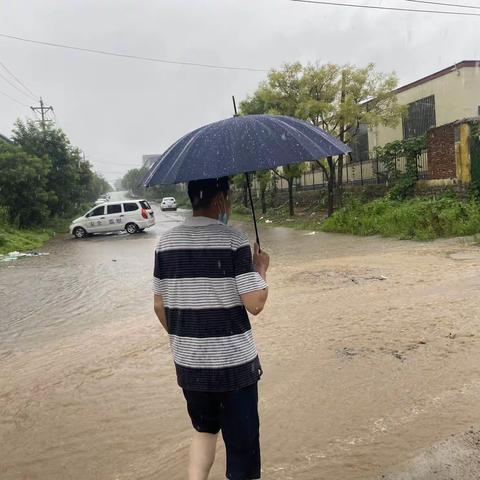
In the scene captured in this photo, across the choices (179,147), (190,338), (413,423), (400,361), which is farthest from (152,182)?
(400,361)

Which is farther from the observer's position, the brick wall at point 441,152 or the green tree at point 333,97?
the green tree at point 333,97

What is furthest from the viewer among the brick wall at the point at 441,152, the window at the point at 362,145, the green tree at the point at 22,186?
the window at the point at 362,145

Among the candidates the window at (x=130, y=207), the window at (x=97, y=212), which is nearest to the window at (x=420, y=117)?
the window at (x=130, y=207)

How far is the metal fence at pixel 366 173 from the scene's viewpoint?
66.8 feet

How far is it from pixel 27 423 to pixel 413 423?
300 cm

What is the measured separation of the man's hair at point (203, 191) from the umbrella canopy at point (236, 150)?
3.3 inches

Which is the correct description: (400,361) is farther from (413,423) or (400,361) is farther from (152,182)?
(152,182)

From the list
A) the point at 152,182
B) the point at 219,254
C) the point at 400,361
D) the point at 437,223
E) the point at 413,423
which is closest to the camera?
the point at 219,254

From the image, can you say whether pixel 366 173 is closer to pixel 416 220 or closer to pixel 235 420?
pixel 416 220

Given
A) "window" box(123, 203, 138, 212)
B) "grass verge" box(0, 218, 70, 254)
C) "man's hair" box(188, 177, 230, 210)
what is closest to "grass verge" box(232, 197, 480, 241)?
"window" box(123, 203, 138, 212)

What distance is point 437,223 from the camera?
565 inches

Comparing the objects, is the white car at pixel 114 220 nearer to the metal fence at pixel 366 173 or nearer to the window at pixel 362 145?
the metal fence at pixel 366 173

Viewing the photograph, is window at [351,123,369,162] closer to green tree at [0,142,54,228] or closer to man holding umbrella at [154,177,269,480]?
green tree at [0,142,54,228]

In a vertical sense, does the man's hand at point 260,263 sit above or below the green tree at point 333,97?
below
